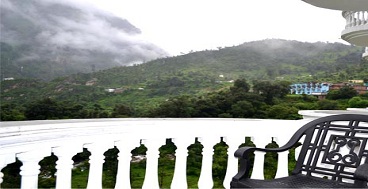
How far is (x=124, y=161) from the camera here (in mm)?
2170

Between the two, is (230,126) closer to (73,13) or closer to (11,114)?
(11,114)

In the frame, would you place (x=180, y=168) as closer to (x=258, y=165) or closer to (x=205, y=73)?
(x=258, y=165)

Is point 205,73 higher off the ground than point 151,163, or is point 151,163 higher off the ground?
point 205,73

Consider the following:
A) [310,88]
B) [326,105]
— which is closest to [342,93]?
[326,105]

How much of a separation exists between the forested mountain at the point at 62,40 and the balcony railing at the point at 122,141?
8232 millimetres

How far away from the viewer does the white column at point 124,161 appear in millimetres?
2170

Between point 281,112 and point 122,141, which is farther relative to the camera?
point 281,112

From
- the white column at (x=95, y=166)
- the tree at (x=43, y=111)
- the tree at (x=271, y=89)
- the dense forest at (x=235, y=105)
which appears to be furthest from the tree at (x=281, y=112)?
the white column at (x=95, y=166)

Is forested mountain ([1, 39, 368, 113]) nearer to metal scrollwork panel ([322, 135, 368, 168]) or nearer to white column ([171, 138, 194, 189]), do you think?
white column ([171, 138, 194, 189])

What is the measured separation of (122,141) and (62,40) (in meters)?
10.7

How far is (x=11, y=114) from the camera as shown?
300 inches

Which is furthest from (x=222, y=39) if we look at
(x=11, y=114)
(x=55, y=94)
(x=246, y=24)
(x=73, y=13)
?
(x=11, y=114)

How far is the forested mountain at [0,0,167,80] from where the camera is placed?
985cm

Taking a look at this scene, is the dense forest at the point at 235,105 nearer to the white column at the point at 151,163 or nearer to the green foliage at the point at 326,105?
the green foliage at the point at 326,105
